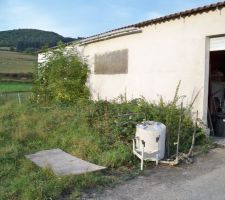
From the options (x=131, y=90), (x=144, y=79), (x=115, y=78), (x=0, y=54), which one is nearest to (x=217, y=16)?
(x=144, y=79)

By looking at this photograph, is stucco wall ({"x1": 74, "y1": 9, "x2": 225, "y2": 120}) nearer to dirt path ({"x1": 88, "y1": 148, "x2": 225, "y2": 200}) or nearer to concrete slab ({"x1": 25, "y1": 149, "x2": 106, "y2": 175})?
dirt path ({"x1": 88, "y1": 148, "x2": 225, "y2": 200})

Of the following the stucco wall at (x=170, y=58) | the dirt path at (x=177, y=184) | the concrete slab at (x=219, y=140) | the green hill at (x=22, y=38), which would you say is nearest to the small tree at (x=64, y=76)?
the stucco wall at (x=170, y=58)

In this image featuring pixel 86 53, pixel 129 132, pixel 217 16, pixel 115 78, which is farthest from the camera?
pixel 86 53

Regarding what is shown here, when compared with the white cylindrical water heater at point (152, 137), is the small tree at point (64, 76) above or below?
above

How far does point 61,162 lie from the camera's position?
7.36 m

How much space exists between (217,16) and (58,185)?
591 cm

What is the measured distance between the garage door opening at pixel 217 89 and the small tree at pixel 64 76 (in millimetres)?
5611

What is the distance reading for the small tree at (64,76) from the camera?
1512 cm

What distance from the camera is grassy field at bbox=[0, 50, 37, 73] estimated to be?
46.8 metres

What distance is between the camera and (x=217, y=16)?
891cm

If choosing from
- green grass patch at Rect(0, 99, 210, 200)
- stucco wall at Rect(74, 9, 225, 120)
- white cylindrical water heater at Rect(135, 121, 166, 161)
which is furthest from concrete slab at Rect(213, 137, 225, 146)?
white cylindrical water heater at Rect(135, 121, 166, 161)

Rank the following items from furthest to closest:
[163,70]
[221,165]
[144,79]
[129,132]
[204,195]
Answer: [144,79], [163,70], [129,132], [221,165], [204,195]

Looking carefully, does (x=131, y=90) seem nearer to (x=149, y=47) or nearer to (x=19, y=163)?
(x=149, y=47)

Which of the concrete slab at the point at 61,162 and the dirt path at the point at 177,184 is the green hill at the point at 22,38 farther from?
the dirt path at the point at 177,184
